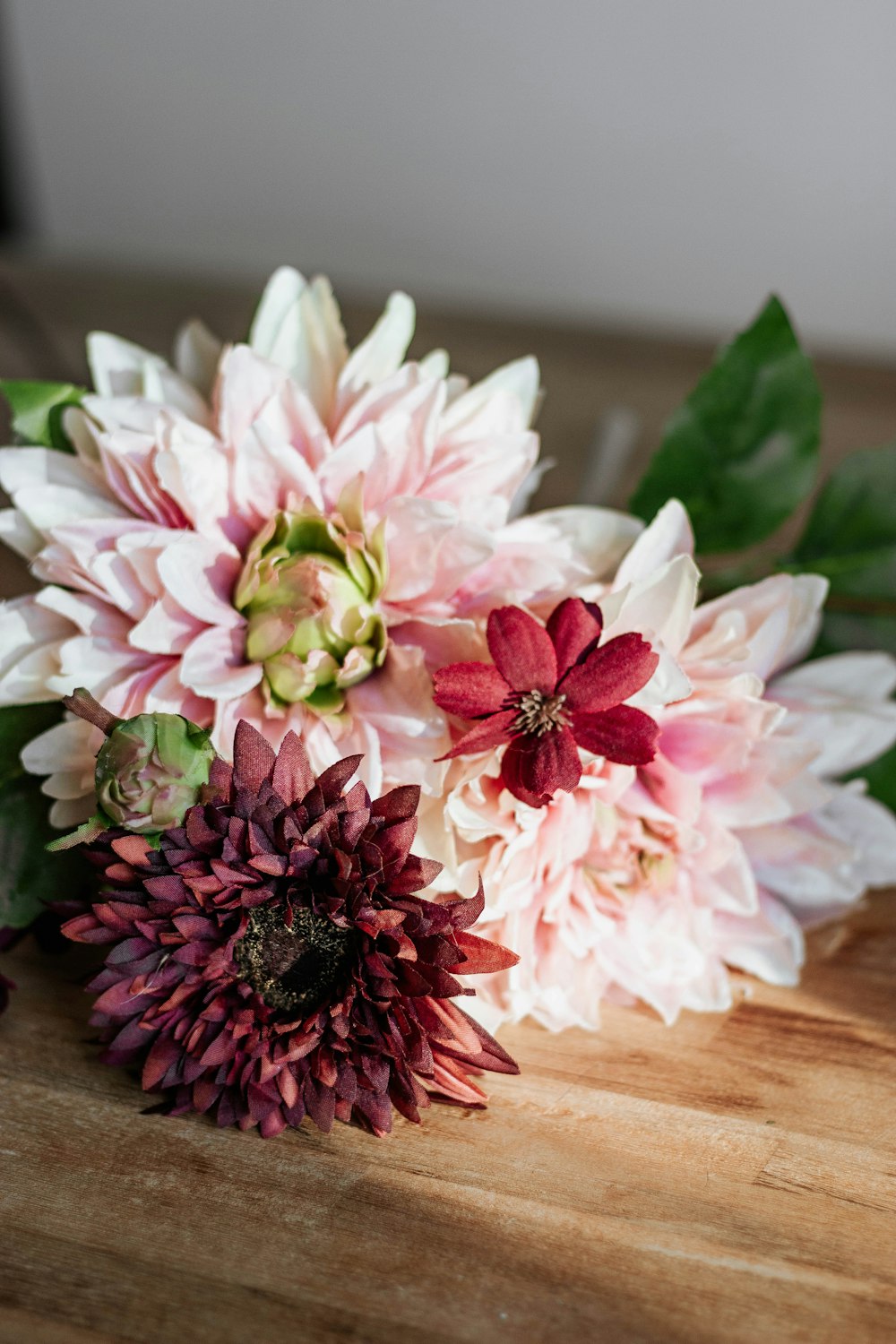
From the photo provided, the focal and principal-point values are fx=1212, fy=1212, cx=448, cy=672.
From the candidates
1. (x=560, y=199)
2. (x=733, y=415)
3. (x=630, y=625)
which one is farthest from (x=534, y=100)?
(x=630, y=625)

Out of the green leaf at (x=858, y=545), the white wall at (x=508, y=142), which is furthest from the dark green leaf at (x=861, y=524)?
the white wall at (x=508, y=142)

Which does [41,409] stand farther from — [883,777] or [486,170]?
[486,170]

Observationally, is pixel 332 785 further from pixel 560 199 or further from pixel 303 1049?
pixel 560 199

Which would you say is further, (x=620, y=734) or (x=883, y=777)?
(x=883, y=777)

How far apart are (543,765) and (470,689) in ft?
0.09

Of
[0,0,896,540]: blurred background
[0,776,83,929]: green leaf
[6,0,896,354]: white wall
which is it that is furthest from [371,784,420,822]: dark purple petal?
[6,0,896,354]: white wall

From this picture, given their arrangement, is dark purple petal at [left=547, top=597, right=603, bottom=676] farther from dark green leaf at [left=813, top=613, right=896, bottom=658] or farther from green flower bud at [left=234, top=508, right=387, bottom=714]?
dark green leaf at [left=813, top=613, right=896, bottom=658]

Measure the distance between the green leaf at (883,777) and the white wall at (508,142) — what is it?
0.56 metres

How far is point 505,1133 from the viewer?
1.03 feet

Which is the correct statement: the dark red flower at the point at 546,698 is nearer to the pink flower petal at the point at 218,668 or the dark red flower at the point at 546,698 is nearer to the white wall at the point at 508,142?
the pink flower petal at the point at 218,668

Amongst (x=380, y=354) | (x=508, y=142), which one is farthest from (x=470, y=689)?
(x=508, y=142)

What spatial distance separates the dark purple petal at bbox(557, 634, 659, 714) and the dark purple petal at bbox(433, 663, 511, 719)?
2cm

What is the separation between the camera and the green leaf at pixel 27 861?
34 centimetres

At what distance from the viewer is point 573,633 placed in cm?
30
